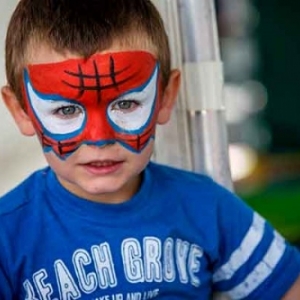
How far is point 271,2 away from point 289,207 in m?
0.42

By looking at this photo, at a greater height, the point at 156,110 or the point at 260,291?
the point at 156,110

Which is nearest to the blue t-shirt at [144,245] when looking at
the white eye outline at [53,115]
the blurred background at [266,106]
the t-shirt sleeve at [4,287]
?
the t-shirt sleeve at [4,287]

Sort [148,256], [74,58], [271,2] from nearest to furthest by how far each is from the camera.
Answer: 1. [74,58]
2. [148,256]
3. [271,2]

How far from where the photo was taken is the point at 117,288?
1.00m

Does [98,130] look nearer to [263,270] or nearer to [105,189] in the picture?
[105,189]

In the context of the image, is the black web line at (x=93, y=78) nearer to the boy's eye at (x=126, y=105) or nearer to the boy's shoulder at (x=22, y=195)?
the boy's eye at (x=126, y=105)

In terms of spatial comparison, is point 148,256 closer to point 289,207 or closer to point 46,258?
point 46,258

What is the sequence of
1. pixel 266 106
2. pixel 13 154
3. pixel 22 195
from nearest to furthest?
pixel 22 195
pixel 13 154
pixel 266 106

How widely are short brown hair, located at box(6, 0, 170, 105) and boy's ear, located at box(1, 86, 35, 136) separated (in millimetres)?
12

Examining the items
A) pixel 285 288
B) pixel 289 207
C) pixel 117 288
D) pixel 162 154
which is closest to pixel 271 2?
pixel 289 207

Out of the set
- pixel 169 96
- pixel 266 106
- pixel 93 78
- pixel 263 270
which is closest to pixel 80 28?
pixel 93 78

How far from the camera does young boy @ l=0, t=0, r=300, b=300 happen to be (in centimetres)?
93

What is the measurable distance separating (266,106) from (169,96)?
2.87 ft

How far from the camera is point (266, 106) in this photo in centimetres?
187
